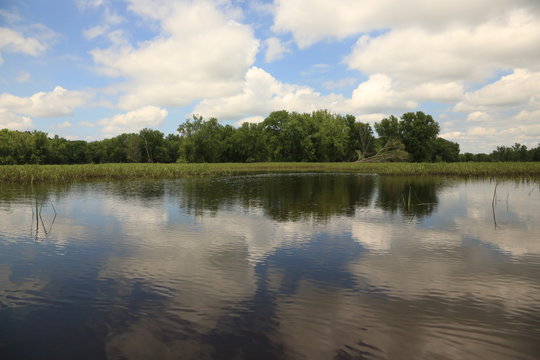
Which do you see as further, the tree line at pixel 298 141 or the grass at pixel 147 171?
the tree line at pixel 298 141

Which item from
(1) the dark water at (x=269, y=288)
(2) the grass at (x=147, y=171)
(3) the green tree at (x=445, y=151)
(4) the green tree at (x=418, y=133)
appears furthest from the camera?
(3) the green tree at (x=445, y=151)

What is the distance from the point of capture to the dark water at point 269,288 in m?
5.12

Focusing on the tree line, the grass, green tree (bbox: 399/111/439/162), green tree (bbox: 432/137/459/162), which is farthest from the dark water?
green tree (bbox: 432/137/459/162)

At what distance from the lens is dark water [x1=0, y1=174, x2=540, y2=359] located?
512cm

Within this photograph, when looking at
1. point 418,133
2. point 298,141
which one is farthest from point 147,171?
point 418,133

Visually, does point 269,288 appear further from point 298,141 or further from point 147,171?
point 298,141

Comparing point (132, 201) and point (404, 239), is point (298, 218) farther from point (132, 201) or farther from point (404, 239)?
point (132, 201)

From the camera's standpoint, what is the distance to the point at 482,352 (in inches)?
193

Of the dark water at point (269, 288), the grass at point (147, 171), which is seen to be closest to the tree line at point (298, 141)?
the grass at point (147, 171)

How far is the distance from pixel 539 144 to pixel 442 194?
269 ft

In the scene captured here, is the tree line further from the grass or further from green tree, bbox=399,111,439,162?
the grass

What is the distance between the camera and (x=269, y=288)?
7.17m

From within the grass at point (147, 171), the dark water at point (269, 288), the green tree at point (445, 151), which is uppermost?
the green tree at point (445, 151)

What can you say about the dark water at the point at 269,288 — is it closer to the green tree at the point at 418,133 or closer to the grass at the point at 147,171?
the grass at the point at 147,171
